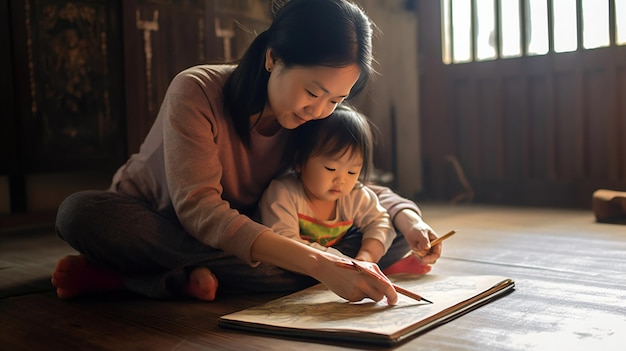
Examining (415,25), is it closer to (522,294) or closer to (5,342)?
(522,294)

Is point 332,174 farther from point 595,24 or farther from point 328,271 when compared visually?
point 595,24

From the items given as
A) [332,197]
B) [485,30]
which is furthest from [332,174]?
[485,30]

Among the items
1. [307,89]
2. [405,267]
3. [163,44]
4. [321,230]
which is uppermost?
[163,44]

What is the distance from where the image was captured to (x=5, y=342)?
1.10 m

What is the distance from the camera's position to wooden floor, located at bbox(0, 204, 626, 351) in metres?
1.03

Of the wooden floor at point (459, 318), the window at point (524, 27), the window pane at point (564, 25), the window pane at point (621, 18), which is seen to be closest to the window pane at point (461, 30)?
the window at point (524, 27)

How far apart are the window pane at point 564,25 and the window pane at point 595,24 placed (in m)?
0.04

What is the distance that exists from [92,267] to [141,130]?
1.42 m

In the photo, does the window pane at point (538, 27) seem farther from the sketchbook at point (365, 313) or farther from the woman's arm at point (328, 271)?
the woman's arm at point (328, 271)

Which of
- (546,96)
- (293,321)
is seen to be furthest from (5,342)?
(546,96)

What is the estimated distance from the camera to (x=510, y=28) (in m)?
2.96

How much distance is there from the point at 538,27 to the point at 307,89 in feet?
6.35

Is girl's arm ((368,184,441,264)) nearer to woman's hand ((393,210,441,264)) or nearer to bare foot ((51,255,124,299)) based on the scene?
woman's hand ((393,210,441,264))

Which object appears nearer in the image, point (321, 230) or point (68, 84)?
point (321, 230)
